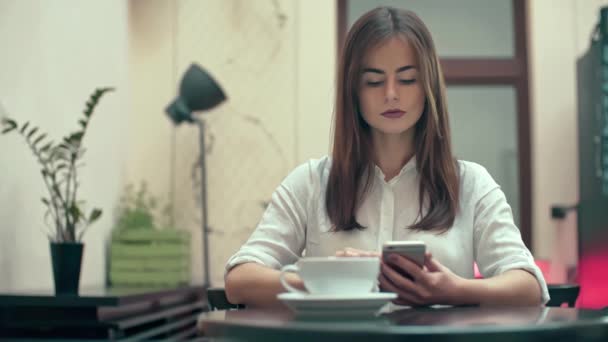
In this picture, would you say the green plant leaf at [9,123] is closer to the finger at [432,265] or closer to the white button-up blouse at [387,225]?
the white button-up blouse at [387,225]

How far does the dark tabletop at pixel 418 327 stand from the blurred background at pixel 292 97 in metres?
3.92

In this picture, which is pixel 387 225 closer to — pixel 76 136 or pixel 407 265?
pixel 407 265

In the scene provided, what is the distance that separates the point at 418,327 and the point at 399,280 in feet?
1.14

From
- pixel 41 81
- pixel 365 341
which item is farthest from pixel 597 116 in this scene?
pixel 365 341

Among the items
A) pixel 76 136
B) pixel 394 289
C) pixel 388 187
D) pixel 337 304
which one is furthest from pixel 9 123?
pixel 337 304

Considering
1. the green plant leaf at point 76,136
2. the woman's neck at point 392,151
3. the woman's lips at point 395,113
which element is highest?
the green plant leaf at point 76,136

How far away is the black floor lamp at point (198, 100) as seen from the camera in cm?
482

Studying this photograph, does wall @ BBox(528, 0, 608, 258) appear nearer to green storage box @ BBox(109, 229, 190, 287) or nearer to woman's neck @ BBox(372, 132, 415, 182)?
green storage box @ BBox(109, 229, 190, 287)

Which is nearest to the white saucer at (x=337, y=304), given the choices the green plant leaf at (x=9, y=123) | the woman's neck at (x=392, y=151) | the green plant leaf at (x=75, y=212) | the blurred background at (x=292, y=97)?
the woman's neck at (x=392, y=151)

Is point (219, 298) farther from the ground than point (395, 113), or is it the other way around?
point (395, 113)

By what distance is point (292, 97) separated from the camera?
5.18 metres

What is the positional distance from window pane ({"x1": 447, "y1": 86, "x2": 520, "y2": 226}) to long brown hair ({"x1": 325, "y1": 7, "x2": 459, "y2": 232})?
138 inches

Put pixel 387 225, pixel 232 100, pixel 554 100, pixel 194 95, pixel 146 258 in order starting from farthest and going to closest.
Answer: pixel 232 100 < pixel 554 100 < pixel 194 95 < pixel 146 258 < pixel 387 225

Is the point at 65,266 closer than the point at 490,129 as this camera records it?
Yes
